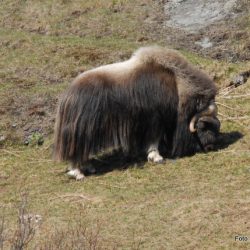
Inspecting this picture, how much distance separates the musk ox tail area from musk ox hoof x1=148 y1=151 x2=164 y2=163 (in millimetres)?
188

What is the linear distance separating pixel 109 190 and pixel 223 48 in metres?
4.63

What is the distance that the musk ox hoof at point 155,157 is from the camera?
645 centimetres

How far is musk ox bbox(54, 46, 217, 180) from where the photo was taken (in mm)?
6242

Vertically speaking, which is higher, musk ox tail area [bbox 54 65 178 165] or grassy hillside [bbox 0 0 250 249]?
musk ox tail area [bbox 54 65 178 165]

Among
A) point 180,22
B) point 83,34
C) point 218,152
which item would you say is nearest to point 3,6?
point 83,34

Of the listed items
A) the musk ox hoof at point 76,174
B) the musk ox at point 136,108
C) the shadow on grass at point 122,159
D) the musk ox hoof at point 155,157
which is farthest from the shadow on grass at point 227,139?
the musk ox hoof at point 76,174

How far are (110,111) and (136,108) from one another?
0.24 metres

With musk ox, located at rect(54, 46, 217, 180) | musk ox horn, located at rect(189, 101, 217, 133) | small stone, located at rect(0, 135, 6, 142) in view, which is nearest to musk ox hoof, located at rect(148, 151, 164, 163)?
musk ox, located at rect(54, 46, 217, 180)

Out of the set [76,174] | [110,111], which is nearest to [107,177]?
[76,174]

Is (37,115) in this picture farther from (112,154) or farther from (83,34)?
(83,34)

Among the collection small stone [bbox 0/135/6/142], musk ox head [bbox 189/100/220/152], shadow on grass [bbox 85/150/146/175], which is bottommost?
small stone [bbox 0/135/6/142]

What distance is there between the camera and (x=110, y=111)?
6258mm

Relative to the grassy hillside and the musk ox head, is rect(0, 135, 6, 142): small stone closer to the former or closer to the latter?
the grassy hillside

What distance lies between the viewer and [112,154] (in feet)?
22.5
